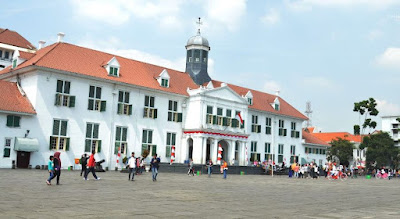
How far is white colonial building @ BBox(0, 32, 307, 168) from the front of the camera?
36.8 meters

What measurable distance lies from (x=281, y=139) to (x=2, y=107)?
37.5 m

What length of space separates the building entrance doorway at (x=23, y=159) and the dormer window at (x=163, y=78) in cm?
1572

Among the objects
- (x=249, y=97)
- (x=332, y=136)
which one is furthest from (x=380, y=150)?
(x=249, y=97)

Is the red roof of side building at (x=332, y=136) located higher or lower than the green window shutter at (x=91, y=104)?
higher

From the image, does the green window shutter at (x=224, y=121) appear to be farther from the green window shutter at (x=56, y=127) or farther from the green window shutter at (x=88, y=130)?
the green window shutter at (x=56, y=127)

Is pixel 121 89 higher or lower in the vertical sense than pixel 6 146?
higher

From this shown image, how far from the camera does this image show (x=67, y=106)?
38.5m

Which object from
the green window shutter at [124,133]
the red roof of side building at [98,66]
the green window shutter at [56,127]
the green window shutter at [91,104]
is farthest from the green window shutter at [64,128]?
the green window shutter at [124,133]

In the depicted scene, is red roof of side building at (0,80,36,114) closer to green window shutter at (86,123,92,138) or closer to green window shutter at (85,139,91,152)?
green window shutter at (86,123,92,138)

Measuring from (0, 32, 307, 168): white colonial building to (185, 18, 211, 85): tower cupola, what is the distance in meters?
0.13

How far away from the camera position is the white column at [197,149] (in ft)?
152

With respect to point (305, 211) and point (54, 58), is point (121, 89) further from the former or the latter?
point (305, 211)

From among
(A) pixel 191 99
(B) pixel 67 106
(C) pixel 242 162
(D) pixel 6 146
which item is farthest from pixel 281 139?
(D) pixel 6 146

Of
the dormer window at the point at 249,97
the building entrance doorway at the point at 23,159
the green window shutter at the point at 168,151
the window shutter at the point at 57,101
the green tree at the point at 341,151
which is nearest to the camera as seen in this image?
the building entrance doorway at the point at 23,159
